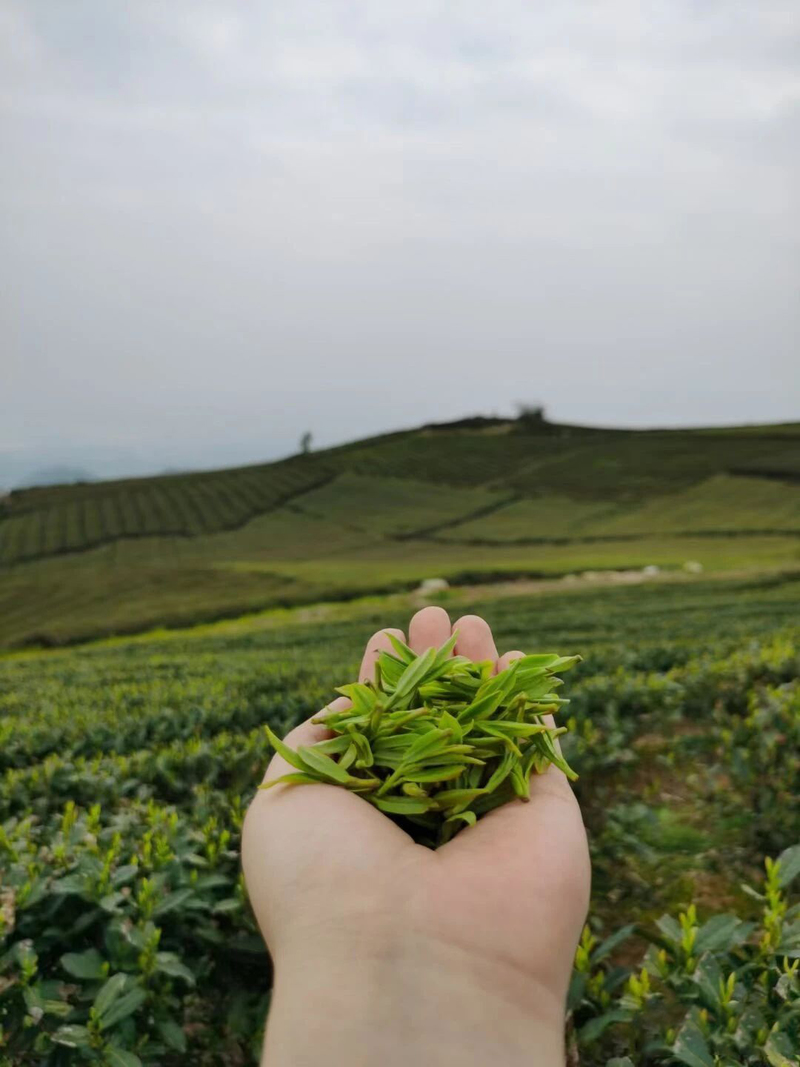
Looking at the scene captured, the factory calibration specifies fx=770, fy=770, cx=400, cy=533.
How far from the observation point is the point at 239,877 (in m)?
2.75

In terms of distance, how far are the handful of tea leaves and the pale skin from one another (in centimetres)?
8

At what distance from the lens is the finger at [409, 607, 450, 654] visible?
3250mm

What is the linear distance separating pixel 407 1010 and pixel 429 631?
1.70 metres

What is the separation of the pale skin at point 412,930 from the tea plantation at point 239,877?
493mm

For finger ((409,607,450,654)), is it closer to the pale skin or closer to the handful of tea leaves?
the handful of tea leaves

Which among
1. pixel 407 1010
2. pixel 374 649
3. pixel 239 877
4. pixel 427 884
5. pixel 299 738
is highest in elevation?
pixel 374 649

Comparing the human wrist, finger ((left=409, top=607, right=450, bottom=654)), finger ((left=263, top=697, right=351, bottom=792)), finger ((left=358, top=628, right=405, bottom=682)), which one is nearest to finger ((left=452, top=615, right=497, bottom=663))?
finger ((left=409, top=607, right=450, bottom=654))

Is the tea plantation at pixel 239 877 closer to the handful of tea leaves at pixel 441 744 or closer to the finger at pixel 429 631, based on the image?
the handful of tea leaves at pixel 441 744

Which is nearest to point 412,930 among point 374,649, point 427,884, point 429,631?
point 427,884

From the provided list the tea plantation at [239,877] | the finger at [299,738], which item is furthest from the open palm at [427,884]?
the tea plantation at [239,877]

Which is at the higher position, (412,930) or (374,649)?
(374,649)

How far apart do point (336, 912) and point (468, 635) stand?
4.67ft

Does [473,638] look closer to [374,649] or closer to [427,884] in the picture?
[374,649]

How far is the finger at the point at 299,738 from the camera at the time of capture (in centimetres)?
249
